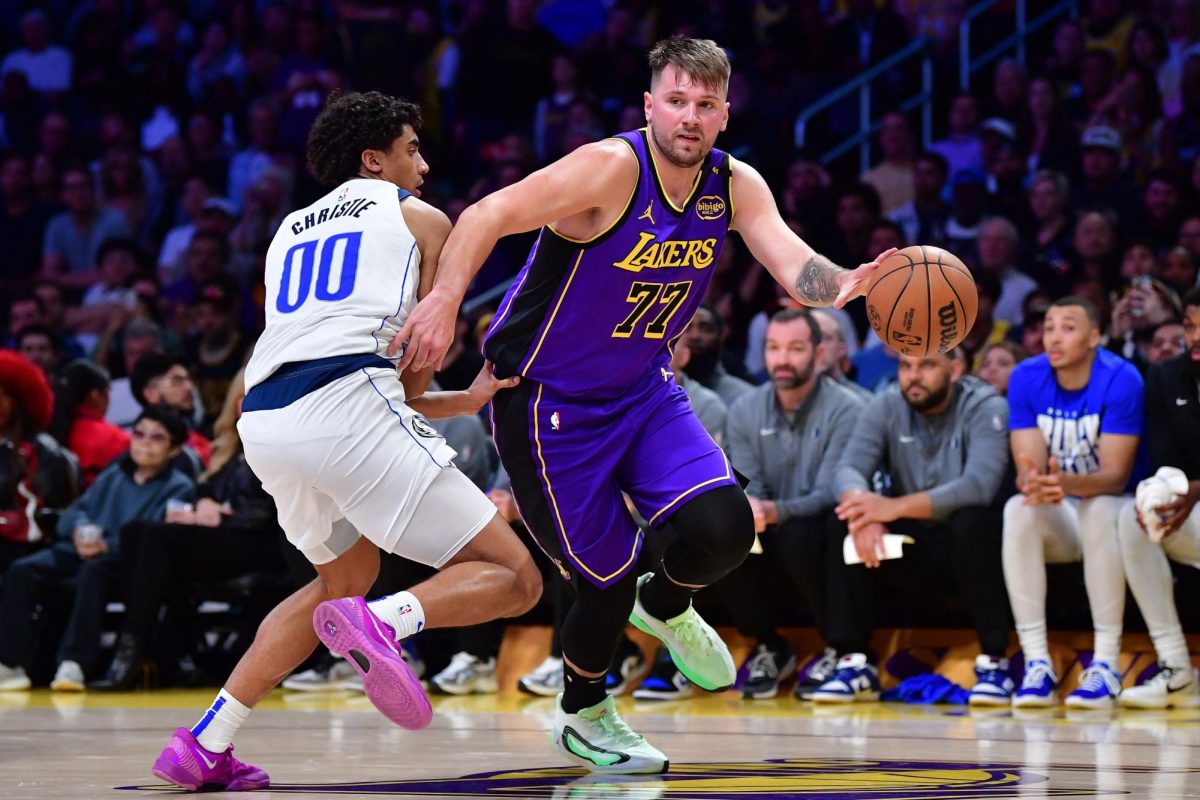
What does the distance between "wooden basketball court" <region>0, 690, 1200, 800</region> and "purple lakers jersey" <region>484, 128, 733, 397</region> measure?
1156mm

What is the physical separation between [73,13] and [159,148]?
2207mm

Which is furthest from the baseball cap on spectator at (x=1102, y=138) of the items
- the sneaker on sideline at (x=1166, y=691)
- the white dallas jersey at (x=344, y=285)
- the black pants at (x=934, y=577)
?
the white dallas jersey at (x=344, y=285)

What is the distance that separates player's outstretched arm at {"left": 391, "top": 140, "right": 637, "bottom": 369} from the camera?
409 cm

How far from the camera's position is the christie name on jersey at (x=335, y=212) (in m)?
4.30

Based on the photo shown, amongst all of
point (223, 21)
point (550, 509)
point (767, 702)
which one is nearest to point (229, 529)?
point (767, 702)

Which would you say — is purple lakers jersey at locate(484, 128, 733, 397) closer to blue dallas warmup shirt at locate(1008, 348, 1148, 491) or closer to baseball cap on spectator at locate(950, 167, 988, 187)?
blue dallas warmup shirt at locate(1008, 348, 1148, 491)

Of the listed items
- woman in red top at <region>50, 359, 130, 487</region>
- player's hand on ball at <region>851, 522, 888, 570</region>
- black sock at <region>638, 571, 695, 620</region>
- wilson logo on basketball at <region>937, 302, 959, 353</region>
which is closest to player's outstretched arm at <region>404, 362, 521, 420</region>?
black sock at <region>638, 571, 695, 620</region>

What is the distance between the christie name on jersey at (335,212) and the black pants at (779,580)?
3534 mm

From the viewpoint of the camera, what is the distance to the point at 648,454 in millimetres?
4699

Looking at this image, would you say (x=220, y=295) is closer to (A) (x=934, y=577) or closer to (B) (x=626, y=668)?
(B) (x=626, y=668)

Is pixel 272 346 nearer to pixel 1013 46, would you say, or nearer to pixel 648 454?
pixel 648 454

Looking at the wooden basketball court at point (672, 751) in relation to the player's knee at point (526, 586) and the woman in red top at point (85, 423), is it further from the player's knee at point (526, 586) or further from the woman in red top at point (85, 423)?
the woman in red top at point (85, 423)

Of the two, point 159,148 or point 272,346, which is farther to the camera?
point 159,148

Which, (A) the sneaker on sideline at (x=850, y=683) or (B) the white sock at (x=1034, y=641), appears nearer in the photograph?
(B) the white sock at (x=1034, y=641)
